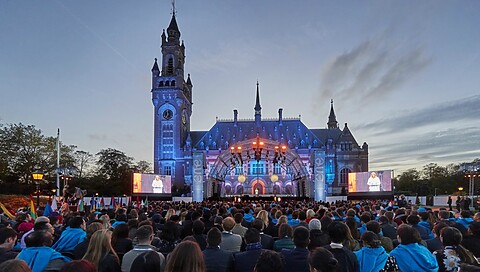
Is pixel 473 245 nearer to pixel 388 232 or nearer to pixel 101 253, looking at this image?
pixel 388 232

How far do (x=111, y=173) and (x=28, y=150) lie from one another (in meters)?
18.6

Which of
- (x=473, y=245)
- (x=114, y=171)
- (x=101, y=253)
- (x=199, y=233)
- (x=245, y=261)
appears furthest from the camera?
(x=114, y=171)

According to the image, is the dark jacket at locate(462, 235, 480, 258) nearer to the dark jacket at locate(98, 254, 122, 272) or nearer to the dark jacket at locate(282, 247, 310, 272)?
the dark jacket at locate(282, 247, 310, 272)

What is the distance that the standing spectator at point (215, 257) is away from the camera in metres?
5.43

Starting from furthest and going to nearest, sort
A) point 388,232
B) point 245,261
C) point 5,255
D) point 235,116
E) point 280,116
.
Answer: point 235,116 → point 280,116 → point 388,232 → point 245,261 → point 5,255

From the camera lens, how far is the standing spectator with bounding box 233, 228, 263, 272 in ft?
18.7

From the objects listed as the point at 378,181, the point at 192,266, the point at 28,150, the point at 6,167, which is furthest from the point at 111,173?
the point at 192,266

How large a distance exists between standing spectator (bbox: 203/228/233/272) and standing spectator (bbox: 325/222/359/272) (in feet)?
4.50

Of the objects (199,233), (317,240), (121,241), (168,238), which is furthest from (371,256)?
(121,241)

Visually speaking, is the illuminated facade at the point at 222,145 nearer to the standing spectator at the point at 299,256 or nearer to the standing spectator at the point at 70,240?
the standing spectator at the point at 70,240

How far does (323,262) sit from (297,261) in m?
1.90

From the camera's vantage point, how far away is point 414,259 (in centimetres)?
535

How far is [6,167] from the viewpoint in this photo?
52344 millimetres

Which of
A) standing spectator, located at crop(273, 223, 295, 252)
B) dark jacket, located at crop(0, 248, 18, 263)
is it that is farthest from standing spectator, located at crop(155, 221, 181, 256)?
dark jacket, located at crop(0, 248, 18, 263)
